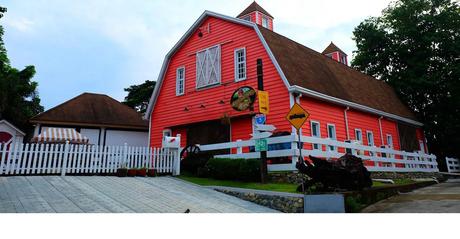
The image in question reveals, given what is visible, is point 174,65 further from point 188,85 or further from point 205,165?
point 205,165

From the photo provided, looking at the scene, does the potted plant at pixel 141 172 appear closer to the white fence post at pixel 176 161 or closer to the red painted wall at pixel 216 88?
the white fence post at pixel 176 161

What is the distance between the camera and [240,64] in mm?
13477

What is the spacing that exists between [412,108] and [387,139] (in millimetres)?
7316

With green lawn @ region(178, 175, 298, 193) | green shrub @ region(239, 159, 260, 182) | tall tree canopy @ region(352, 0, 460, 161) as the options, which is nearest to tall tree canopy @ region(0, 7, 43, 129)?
green lawn @ region(178, 175, 298, 193)

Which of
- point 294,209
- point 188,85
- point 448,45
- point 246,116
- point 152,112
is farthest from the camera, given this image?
point 448,45

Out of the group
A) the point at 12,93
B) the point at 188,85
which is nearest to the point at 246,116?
the point at 188,85

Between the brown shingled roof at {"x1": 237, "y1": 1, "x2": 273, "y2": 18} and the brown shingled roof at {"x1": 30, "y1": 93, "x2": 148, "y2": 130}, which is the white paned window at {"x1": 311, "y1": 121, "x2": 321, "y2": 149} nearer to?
the brown shingled roof at {"x1": 237, "y1": 1, "x2": 273, "y2": 18}

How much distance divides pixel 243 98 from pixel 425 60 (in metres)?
15.7

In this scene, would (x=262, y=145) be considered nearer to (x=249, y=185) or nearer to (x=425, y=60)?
(x=249, y=185)

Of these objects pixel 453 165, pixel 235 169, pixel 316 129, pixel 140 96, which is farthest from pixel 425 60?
pixel 140 96

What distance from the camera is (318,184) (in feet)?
24.7

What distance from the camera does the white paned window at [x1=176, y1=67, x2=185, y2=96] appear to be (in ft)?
50.4

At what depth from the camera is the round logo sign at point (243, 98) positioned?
39.0ft

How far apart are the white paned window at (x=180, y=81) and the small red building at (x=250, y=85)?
1.9 inches
